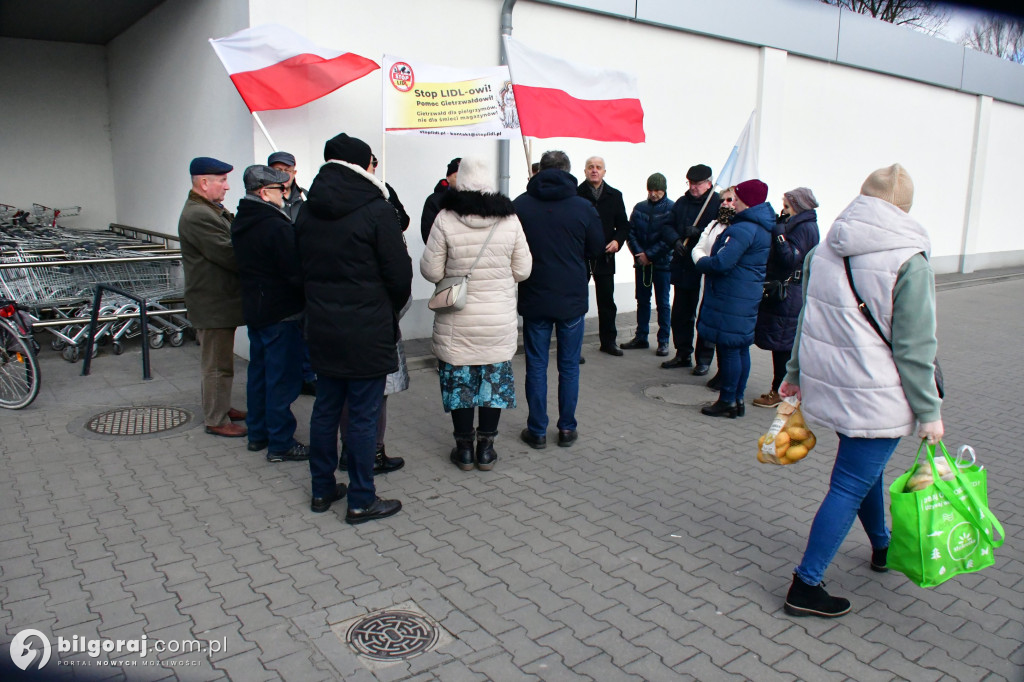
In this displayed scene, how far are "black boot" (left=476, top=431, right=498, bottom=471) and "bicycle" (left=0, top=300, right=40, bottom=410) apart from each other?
3.43m

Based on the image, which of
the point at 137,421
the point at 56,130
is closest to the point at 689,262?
the point at 137,421

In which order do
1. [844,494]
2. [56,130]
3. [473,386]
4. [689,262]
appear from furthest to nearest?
[56,130]
[689,262]
[473,386]
[844,494]

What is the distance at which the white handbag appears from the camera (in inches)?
179

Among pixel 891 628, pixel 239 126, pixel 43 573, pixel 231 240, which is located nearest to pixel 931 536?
pixel 891 628

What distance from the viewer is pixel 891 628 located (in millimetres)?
3314

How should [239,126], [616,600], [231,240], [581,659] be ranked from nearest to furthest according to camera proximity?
1. [581,659]
2. [616,600]
3. [231,240]
4. [239,126]

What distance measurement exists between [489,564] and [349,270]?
1586mm

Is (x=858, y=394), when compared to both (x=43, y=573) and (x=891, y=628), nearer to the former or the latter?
(x=891, y=628)

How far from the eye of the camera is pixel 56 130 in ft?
35.4

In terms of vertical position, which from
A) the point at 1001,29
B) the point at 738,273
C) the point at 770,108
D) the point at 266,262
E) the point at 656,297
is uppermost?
the point at 770,108

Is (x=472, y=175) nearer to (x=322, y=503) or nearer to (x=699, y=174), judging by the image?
(x=322, y=503)

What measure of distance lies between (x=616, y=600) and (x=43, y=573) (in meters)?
2.60

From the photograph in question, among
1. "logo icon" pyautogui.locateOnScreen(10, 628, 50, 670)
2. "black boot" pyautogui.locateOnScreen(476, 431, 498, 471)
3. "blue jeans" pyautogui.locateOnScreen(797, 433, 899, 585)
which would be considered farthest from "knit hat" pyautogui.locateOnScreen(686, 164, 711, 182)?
"logo icon" pyautogui.locateOnScreen(10, 628, 50, 670)

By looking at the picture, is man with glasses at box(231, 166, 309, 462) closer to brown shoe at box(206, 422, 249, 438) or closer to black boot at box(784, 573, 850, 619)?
brown shoe at box(206, 422, 249, 438)
